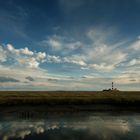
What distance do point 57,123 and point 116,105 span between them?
85.2ft

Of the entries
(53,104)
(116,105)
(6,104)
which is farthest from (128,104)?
(6,104)

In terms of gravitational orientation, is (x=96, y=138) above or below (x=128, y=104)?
below

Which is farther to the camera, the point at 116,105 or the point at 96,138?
the point at 116,105

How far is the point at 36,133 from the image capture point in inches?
1067

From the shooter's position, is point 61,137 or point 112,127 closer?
point 61,137

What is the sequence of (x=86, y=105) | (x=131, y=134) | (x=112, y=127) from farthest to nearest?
(x=86, y=105)
(x=112, y=127)
(x=131, y=134)

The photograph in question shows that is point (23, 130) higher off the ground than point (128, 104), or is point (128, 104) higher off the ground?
point (128, 104)

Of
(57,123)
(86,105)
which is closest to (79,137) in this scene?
(57,123)

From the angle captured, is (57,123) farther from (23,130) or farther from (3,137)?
(3,137)

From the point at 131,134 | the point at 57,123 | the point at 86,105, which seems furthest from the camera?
the point at 86,105

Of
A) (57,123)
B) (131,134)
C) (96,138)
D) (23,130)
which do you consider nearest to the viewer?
(96,138)

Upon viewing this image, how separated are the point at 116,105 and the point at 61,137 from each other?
3358cm

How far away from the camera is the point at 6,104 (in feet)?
188

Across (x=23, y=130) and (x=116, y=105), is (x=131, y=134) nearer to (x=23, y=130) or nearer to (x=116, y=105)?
(x=23, y=130)
